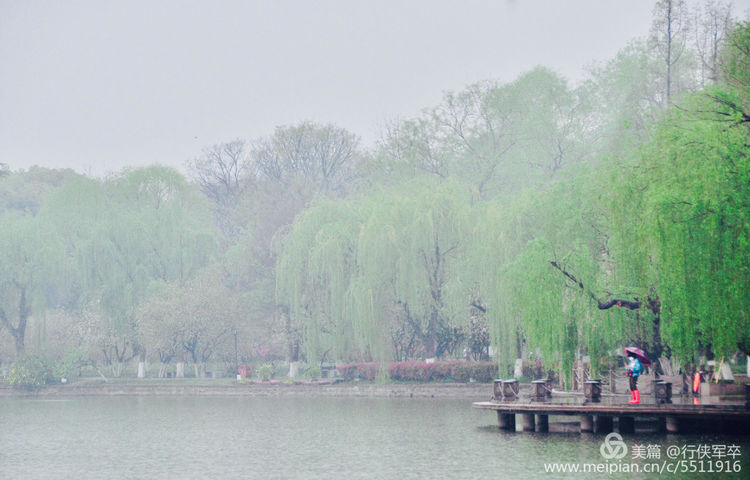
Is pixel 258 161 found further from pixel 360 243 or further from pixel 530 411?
pixel 530 411

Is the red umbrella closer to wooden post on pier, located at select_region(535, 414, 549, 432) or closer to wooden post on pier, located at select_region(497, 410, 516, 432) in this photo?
wooden post on pier, located at select_region(535, 414, 549, 432)

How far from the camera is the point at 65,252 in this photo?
63312mm

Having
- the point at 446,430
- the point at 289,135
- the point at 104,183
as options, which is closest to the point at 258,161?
the point at 289,135

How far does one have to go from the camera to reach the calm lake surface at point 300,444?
23766mm

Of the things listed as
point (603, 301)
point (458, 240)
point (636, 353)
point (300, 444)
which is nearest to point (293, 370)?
point (458, 240)

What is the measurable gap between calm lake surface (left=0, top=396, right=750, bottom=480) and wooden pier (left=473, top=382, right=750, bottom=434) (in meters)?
0.52

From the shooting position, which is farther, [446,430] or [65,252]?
[65,252]

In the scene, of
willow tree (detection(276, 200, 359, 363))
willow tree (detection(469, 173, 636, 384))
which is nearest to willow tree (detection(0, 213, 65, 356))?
willow tree (detection(276, 200, 359, 363))

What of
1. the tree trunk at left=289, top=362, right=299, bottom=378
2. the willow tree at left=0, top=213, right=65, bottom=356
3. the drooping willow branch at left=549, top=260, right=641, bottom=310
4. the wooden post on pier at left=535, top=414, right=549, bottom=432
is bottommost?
the wooden post on pier at left=535, top=414, right=549, bottom=432

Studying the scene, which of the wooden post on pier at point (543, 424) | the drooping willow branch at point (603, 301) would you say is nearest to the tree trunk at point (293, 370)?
the drooping willow branch at point (603, 301)

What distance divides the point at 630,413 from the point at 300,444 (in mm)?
9981

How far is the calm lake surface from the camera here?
78.0ft

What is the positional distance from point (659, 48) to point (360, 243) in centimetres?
1918

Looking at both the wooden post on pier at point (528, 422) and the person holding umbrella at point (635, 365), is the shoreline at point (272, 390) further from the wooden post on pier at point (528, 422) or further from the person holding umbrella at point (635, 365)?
the person holding umbrella at point (635, 365)
